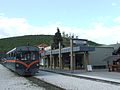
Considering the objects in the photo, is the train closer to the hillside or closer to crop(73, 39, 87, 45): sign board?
crop(73, 39, 87, 45): sign board

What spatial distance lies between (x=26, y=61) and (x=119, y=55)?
17054mm

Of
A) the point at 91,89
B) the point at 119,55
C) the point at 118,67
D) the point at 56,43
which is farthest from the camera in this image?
the point at 56,43

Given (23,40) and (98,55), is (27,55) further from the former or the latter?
(23,40)

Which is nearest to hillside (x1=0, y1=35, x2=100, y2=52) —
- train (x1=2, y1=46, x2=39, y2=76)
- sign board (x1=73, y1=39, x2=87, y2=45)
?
sign board (x1=73, y1=39, x2=87, y2=45)

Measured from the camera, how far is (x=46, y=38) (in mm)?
169125

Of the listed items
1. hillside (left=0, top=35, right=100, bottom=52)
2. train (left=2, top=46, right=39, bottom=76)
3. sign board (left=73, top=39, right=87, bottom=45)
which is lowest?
train (left=2, top=46, right=39, bottom=76)

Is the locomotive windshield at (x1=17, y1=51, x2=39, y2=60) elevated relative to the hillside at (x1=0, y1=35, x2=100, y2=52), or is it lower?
lower

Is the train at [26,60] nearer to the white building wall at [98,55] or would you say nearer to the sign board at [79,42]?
the sign board at [79,42]

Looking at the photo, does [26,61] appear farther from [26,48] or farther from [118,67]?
[118,67]

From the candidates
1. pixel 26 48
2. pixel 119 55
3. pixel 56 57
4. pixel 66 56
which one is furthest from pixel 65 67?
pixel 26 48

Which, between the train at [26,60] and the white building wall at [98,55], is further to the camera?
the white building wall at [98,55]

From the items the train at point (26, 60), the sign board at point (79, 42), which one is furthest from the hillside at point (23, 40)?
the train at point (26, 60)

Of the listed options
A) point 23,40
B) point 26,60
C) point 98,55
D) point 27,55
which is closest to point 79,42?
point 98,55

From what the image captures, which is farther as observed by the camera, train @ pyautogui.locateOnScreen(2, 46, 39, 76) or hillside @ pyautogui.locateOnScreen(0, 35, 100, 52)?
hillside @ pyautogui.locateOnScreen(0, 35, 100, 52)
